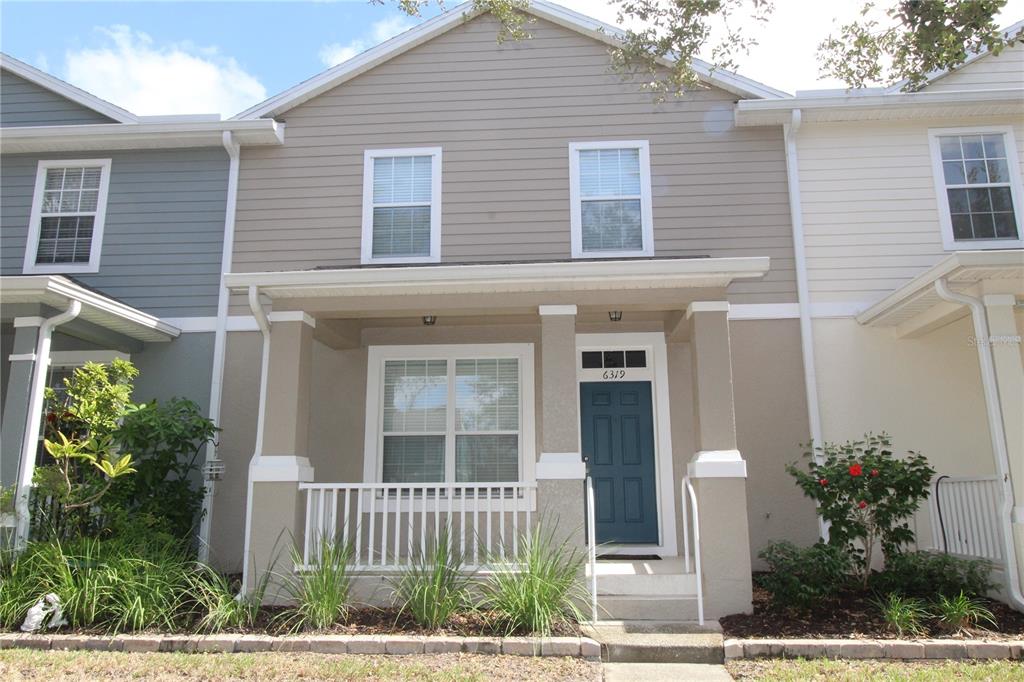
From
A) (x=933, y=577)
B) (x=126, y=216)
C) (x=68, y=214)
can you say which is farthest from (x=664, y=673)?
(x=68, y=214)

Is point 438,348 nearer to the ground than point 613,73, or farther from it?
nearer to the ground

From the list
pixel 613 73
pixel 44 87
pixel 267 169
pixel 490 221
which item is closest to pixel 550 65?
pixel 613 73

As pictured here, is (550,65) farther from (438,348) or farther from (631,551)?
(631,551)

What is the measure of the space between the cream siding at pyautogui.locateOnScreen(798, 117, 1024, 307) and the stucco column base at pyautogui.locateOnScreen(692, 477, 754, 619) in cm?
300

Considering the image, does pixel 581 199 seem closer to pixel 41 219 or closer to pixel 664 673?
pixel 664 673

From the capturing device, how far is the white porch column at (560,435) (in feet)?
20.9

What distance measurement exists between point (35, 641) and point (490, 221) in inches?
228

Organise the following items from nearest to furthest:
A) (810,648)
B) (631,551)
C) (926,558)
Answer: (810,648) < (926,558) < (631,551)

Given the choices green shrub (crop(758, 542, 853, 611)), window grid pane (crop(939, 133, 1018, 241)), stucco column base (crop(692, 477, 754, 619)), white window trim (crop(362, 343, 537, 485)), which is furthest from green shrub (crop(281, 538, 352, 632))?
window grid pane (crop(939, 133, 1018, 241))

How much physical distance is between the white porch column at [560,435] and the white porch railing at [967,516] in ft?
11.3

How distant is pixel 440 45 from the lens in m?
9.28

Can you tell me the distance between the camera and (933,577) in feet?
19.8

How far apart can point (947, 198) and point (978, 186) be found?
376mm

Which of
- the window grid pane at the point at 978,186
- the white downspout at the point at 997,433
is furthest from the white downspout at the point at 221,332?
the window grid pane at the point at 978,186
